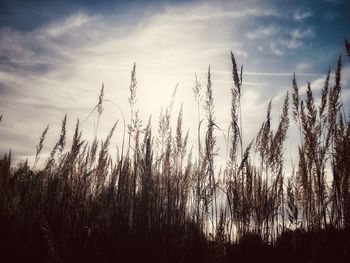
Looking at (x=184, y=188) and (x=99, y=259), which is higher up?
(x=184, y=188)

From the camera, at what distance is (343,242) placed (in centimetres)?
259

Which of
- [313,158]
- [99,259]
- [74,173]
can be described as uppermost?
[313,158]

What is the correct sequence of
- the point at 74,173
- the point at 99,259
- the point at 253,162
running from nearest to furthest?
the point at 99,259 → the point at 74,173 → the point at 253,162

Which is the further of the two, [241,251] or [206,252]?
[241,251]

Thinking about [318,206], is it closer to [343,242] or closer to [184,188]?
[343,242]

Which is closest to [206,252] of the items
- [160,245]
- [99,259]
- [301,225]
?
[160,245]

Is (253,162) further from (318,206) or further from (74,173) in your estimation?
(74,173)

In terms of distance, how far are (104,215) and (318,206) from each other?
2713 millimetres

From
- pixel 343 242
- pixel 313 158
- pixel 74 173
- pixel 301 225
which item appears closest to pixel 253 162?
pixel 313 158

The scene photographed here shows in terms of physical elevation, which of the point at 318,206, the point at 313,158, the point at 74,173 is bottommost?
the point at 318,206

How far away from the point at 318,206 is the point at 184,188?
1706 mm

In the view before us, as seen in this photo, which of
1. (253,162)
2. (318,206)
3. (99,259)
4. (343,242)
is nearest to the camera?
(99,259)

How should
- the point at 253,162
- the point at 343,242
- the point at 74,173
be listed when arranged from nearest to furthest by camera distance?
the point at 343,242
the point at 74,173
the point at 253,162

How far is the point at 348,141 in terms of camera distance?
10.3 ft
